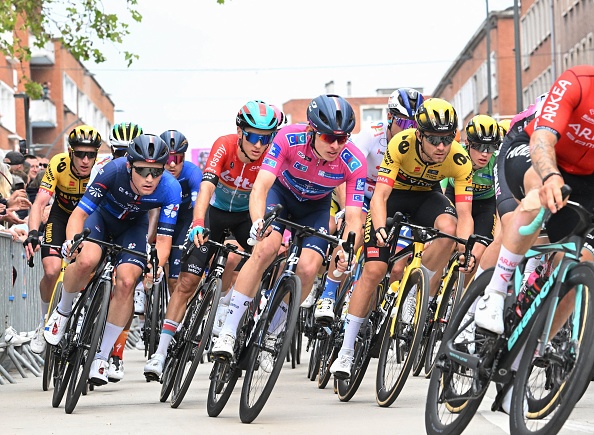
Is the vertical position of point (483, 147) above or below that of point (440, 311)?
above

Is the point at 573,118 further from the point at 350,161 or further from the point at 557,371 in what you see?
the point at 350,161

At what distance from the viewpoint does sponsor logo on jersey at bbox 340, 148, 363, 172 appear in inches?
385

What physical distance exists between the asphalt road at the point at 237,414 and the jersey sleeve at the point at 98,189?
4.71 feet

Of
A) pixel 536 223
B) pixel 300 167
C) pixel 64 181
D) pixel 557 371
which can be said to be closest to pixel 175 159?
pixel 64 181

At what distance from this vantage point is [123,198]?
1054 centimetres

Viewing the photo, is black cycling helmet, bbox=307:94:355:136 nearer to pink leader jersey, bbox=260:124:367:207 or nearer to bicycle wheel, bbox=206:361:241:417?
pink leader jersey, bbox=260:124:367:207

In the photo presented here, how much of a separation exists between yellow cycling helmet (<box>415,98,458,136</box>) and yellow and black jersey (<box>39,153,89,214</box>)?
387 centimetres

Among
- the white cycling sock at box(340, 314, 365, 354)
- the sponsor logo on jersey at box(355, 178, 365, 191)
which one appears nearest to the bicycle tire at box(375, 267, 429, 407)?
the white cycling sock at box(340, 314, 365, 354)

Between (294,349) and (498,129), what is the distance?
291 centimetres

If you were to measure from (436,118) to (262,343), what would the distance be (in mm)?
2247

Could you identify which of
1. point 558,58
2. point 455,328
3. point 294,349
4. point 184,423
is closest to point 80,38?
point 294,349

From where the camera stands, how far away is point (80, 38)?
25.6 m

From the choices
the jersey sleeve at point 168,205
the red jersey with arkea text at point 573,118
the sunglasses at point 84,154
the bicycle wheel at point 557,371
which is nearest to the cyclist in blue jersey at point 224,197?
the jersey sleeve at point 168,205

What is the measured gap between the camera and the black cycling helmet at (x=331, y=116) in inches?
365
